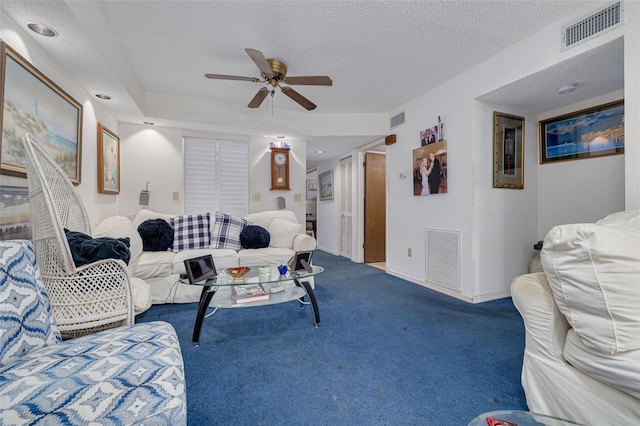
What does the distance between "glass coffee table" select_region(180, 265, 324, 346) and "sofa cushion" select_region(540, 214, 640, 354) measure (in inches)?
61.0

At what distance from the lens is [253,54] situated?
2012 millimetres

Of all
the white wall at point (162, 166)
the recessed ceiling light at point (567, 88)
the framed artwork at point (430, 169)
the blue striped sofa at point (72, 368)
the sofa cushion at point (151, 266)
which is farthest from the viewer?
the white wall at point (162, 166)

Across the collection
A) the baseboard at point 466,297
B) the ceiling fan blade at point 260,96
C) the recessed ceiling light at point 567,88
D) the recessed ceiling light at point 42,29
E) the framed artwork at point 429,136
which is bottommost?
the baseboard at point 466,297

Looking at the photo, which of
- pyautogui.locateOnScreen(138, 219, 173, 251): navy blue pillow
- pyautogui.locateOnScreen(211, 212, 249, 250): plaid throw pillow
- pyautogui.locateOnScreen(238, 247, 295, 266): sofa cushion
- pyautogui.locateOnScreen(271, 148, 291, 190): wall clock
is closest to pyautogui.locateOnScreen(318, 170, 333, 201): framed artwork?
pyautogui.locateOnScreen(271, 148, 291, 190): wall clock

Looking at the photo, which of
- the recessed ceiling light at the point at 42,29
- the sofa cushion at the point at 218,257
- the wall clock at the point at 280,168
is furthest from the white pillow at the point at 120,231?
the wall clock at the point at 280,168

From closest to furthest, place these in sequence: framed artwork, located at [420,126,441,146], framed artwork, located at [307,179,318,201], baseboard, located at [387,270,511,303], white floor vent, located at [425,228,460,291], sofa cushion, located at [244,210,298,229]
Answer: baseboard, located at [387,270,511,303] → white floor vent, located at [425,228,460,291] → framed artwork, located at [420,126,441,146] → sofa cushion, located at [244,210,298,229] → framed artwork, located at [307,179,318,201]

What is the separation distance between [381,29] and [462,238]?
2.19 metres

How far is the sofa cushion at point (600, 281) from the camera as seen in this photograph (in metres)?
0.90

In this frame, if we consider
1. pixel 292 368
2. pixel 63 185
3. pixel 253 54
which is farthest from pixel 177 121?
pixel 292 368

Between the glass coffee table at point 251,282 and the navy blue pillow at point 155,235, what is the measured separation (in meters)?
1.14

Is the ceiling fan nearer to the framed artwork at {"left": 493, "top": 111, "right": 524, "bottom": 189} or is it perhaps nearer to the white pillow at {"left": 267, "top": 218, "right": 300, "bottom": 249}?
the white pillow at {"left": 267, "top": 218, "right": 300, "bottom": 249}

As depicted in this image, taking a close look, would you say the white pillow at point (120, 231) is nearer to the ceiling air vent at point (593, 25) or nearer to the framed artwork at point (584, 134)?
the ceiling air vent at point (593, 25)

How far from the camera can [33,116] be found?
5.82 ft

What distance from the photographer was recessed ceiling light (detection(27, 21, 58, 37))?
1.66 meters
